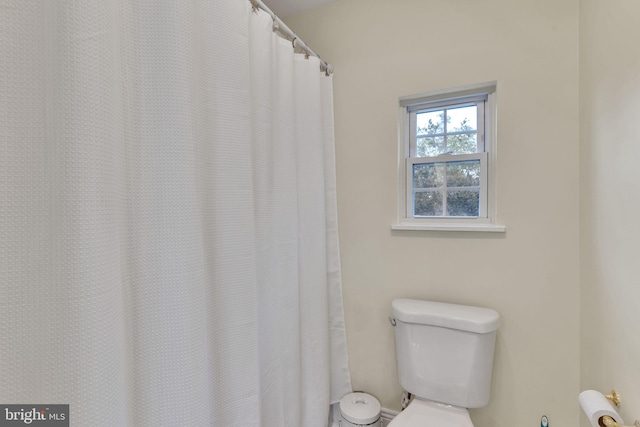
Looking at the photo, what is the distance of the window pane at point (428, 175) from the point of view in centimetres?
143

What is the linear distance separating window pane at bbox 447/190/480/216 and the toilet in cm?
46

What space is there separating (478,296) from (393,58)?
1283 mm

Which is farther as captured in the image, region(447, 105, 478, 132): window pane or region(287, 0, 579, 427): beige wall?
region(447, 105, 478, 132): window pane

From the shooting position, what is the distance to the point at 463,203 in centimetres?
138

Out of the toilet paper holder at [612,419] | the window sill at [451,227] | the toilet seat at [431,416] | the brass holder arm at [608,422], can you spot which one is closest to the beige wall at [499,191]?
the window sill at [451,227]

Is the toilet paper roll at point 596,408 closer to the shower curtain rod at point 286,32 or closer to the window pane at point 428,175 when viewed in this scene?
the window pane at point 428,175

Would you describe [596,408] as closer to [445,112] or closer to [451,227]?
[451,227]

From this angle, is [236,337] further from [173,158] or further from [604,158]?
[604,158]

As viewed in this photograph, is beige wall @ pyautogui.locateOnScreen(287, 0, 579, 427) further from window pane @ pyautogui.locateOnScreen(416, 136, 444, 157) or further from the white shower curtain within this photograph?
the white shower curtain

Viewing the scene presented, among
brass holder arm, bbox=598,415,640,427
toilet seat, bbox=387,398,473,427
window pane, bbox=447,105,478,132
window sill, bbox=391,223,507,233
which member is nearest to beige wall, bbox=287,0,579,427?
window sill, bbox=391,223,507,233

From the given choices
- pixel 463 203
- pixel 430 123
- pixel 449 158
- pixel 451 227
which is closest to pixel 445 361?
pixel 451 227

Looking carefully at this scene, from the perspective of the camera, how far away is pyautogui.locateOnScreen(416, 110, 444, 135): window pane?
4.73 ft

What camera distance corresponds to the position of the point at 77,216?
1.62 ft

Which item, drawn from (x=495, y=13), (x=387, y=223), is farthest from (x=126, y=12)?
(x=495, y=13)
